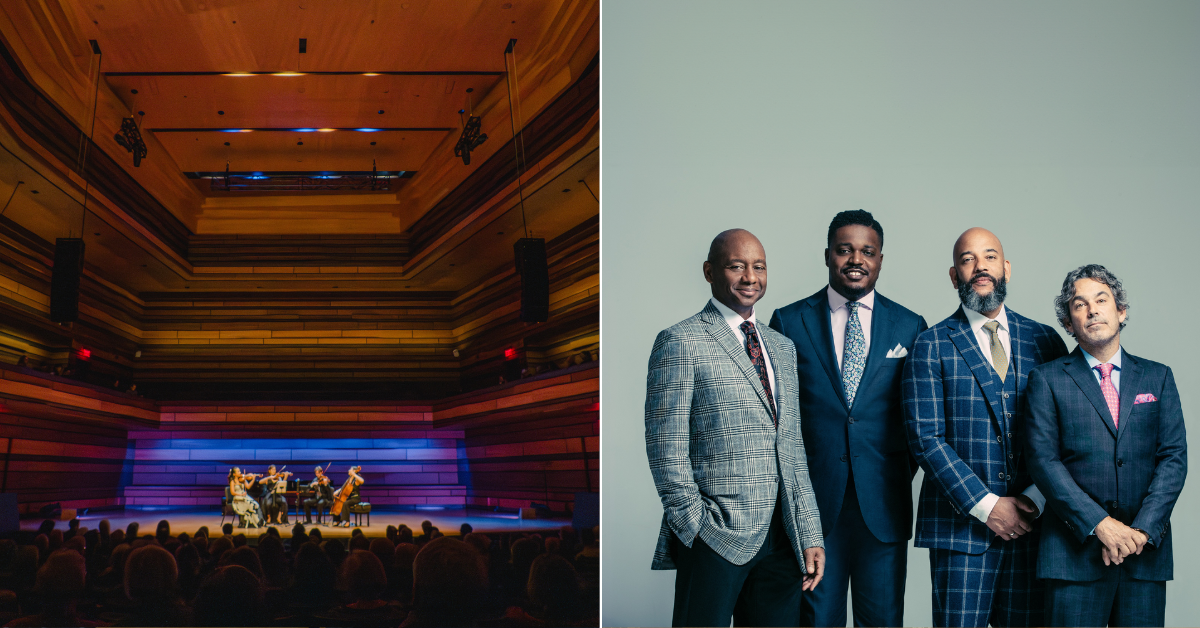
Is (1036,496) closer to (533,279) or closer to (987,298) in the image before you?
(987,298)

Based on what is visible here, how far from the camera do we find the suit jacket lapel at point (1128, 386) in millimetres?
2648

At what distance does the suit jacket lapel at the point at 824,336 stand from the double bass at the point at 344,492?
201 centimetres

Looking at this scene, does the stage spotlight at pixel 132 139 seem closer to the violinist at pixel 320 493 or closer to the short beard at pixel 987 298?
the violinist at pixel 320 493

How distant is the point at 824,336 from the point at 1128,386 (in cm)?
100

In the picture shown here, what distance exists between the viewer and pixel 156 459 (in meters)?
3.50

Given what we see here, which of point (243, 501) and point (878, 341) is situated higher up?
point (878, 341)

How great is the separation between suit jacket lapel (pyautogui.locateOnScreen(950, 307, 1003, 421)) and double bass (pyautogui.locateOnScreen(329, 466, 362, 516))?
8.07 feet

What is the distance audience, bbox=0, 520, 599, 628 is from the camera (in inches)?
132

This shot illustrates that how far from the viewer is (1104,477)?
262 centimetres

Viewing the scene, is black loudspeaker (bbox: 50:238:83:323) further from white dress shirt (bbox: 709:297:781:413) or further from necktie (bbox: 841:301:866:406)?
necktie (bbox: 841:301:866:406)

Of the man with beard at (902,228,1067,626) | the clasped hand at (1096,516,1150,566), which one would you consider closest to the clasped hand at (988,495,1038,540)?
the man with beard at (902,228,1067,626)

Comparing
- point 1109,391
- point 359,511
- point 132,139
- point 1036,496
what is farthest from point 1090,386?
point 132,139

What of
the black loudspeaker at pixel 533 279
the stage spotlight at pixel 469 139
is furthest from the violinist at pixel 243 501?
the stage spotlight at pixel 469 139

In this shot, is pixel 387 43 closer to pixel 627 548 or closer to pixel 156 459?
pixel 156 459
